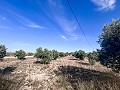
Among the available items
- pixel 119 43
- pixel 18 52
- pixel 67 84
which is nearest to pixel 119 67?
pixel 119 43

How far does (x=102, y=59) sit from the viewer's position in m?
22.0

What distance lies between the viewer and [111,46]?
2033cm

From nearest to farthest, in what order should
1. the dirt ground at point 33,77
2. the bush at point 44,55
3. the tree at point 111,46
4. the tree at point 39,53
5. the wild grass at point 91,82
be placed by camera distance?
the wild grass at point 91,82, the dirt ground at point 33,77, the tree at point 111,46, the bush at point 44,55, the tree at point 39,53

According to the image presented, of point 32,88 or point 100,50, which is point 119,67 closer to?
point 100,50

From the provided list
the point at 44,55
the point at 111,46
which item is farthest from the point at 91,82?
the point at 44,55

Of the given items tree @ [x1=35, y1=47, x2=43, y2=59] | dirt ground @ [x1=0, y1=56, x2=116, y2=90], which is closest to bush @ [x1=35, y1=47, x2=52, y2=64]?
tree @ [x1=35, y1=47, x2=43, y2=59]

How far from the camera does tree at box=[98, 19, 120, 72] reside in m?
19.9

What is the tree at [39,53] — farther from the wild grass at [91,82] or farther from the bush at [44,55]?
the wild grass at [91,82]

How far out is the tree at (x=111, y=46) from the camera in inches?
784

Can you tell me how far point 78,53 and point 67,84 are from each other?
144ft

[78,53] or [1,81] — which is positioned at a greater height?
[78,53]

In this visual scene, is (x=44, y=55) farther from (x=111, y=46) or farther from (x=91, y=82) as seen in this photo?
(x=91, y=82)

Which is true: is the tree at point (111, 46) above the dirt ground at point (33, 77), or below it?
above

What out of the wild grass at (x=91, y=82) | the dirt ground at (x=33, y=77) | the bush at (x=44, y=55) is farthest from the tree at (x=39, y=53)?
the wild grass at (x=91, y=82)
